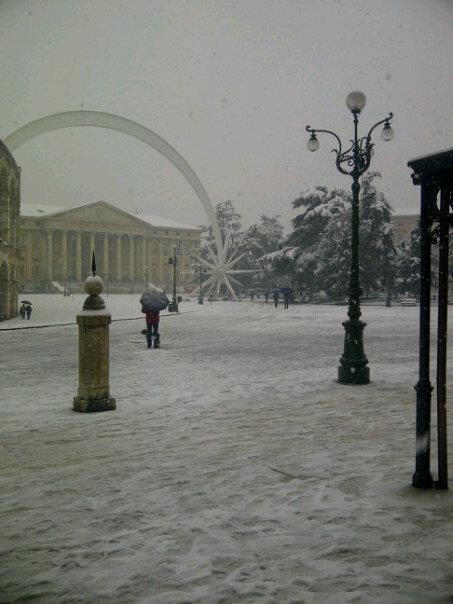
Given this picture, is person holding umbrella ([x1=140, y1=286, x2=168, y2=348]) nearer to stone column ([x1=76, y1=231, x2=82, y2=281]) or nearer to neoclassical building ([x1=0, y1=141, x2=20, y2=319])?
neoclassical building ([x1=0, y1=141, x2=20, y2=319])

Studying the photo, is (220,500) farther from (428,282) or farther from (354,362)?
(354,362)

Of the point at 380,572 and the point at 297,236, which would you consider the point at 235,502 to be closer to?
the point at 380,572

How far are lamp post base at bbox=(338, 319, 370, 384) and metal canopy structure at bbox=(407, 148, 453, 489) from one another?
16.9 feet

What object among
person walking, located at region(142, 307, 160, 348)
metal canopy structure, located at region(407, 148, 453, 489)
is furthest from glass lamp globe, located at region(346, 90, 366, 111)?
person walking, located at region(142, 307, 160, 348)

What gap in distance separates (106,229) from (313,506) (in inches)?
3944

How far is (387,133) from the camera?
→ 1208cm

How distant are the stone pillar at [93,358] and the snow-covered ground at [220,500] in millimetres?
285

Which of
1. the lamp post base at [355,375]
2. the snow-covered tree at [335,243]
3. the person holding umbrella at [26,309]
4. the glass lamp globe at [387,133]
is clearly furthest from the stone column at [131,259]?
the lamp post base at [355,375]

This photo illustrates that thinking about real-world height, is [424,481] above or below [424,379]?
below

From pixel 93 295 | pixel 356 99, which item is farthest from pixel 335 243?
pixel 93 295

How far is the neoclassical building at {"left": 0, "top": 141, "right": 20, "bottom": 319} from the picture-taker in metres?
27.2

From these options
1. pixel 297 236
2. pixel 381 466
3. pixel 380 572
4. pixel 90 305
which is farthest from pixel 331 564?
pixel 297 236

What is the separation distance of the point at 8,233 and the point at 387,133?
22.2 metres

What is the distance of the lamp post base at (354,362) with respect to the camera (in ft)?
31.9
